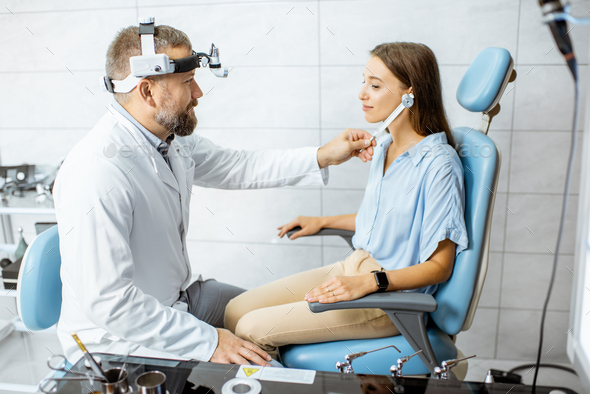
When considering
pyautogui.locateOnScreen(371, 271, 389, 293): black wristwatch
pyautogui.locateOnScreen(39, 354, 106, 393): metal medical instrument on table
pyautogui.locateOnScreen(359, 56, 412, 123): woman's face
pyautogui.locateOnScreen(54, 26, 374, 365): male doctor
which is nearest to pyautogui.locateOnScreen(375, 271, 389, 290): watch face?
pyautogui.locateOnScreen(371, 271, 389, 293): black wristwatch

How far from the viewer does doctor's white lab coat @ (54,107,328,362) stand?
3.68 ft

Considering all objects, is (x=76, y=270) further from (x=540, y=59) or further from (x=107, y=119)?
(x=540, y=59)

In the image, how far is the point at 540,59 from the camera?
6.01 feet

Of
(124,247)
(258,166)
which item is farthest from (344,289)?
(258,166)

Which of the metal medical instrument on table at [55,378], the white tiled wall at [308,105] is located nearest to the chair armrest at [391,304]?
the metal medical instrument on table at [55,378]

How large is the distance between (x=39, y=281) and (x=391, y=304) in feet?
3.07

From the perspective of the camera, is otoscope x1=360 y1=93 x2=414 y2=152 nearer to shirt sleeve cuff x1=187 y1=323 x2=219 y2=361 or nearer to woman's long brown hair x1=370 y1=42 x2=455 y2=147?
woman's long brown hair x1=370 y1=42 x2=455 y2=147

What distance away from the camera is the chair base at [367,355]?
1178 mm

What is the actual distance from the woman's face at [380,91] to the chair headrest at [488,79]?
194mm

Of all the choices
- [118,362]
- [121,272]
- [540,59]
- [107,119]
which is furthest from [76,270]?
[540,59]

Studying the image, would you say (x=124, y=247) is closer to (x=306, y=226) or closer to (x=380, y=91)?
(x=306, y=226)

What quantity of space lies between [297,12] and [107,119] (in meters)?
1.03

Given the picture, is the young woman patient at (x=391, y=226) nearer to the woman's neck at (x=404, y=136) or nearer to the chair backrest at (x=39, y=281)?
the woman's neck at (x=404, y=136)

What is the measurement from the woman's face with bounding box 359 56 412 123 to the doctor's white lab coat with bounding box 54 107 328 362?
0.65m
